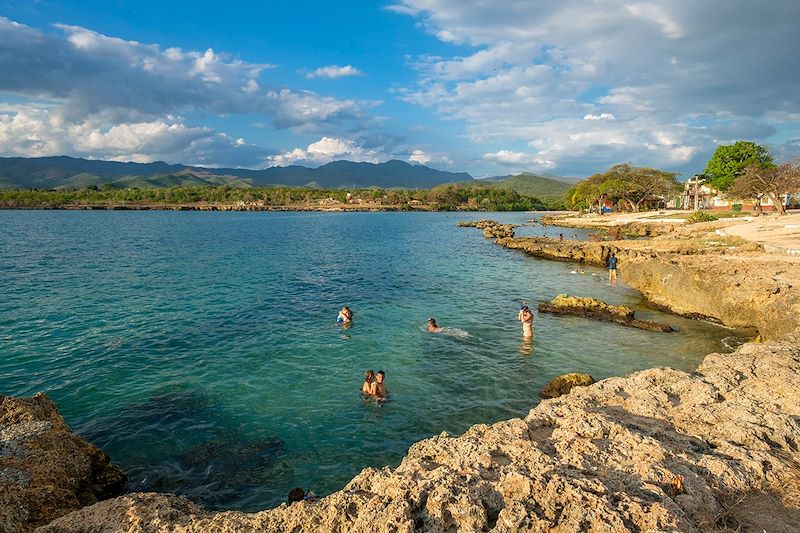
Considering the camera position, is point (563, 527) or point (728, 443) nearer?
point (563, 527)

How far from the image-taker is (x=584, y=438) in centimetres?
820

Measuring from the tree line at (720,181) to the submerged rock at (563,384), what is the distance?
68509 mm

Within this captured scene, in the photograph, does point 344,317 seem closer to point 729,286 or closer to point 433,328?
point 433,328

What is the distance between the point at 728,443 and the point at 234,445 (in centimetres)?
1184

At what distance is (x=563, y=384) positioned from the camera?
1520 cm

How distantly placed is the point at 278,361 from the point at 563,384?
37.8ft

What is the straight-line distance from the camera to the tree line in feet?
213

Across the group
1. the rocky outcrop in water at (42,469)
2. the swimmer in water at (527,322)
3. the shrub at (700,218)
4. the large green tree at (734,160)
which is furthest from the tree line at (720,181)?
the rocky outcrop in water at (42,469)

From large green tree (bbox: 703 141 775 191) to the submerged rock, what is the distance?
94420 mm

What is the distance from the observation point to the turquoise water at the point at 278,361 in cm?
1202

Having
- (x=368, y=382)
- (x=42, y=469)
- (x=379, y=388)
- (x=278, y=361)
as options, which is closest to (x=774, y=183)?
(x=379, y=388)

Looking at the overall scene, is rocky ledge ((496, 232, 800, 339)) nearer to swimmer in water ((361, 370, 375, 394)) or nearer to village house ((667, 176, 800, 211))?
swimmer in water ((361, 370, 375, 394))

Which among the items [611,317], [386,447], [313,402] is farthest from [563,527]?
[611,317]

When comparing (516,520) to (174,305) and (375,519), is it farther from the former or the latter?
(174,305)
